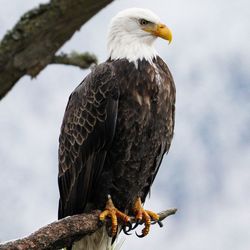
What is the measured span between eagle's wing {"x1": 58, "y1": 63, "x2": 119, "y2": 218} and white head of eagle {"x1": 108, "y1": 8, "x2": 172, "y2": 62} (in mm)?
316

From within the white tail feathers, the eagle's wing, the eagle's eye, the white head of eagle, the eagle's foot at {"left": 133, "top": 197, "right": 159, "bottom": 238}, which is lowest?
the white tail feathers

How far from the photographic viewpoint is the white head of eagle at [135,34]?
614cm

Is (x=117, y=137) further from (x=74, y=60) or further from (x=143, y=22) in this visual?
(x=74, y=60)

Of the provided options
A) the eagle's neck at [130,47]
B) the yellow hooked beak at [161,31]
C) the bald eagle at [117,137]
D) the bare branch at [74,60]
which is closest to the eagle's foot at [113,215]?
the bald eagle at [117,137]

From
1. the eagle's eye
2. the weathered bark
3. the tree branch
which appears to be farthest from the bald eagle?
the weathered bark

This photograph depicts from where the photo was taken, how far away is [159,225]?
594 centimetres

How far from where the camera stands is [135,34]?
20.9 ft

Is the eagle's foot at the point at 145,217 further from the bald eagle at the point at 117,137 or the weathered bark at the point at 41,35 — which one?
the weathered bark at the point at 41,35

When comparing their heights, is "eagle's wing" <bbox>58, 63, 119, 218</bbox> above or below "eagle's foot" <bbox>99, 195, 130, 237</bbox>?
above

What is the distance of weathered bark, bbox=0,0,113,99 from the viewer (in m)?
1.79

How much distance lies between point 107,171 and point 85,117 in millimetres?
569

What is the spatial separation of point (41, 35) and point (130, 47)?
4.46m

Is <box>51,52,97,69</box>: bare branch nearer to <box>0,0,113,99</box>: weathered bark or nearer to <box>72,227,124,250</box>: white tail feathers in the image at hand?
<box>0,0,113,99</box>: weathered bark

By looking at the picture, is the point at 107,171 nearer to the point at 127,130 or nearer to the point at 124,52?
the point at 127,130
